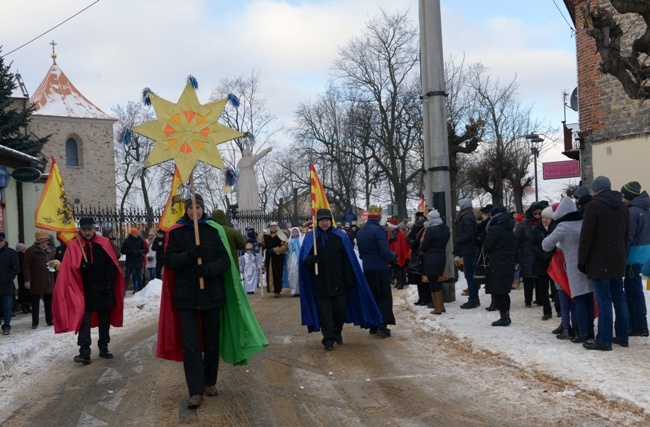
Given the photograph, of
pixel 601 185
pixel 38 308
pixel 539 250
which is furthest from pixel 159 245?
pixel 601 185

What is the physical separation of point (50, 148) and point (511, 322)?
46550 mm

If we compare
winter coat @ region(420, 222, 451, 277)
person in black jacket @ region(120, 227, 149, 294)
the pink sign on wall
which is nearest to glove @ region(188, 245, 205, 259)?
winter coat @ region(420, 222, 451, 277)

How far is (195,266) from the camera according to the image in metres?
6.90

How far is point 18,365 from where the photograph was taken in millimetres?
9523

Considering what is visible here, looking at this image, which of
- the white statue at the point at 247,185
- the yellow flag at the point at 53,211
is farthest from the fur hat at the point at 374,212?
the white statue at the point at 247,185

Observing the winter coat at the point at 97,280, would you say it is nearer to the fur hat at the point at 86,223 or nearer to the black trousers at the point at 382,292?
the fur hat at the point at 86,223

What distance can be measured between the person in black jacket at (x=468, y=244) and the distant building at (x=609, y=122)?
506 inches

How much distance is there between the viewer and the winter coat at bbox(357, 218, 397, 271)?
35.0ft

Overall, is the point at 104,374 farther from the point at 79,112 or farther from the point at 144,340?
the point at 79,112

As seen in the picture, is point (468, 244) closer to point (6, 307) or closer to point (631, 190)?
point (631, 190)

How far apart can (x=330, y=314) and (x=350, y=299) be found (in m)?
0.59

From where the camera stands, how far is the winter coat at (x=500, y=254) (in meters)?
10.7

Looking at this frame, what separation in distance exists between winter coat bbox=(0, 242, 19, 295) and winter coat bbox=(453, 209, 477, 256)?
306 inches

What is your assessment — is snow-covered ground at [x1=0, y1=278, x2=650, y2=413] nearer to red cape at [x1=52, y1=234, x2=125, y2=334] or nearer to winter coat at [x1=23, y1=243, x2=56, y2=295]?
red cape at [x1=52, y1=234, x2=125, y2=334]
